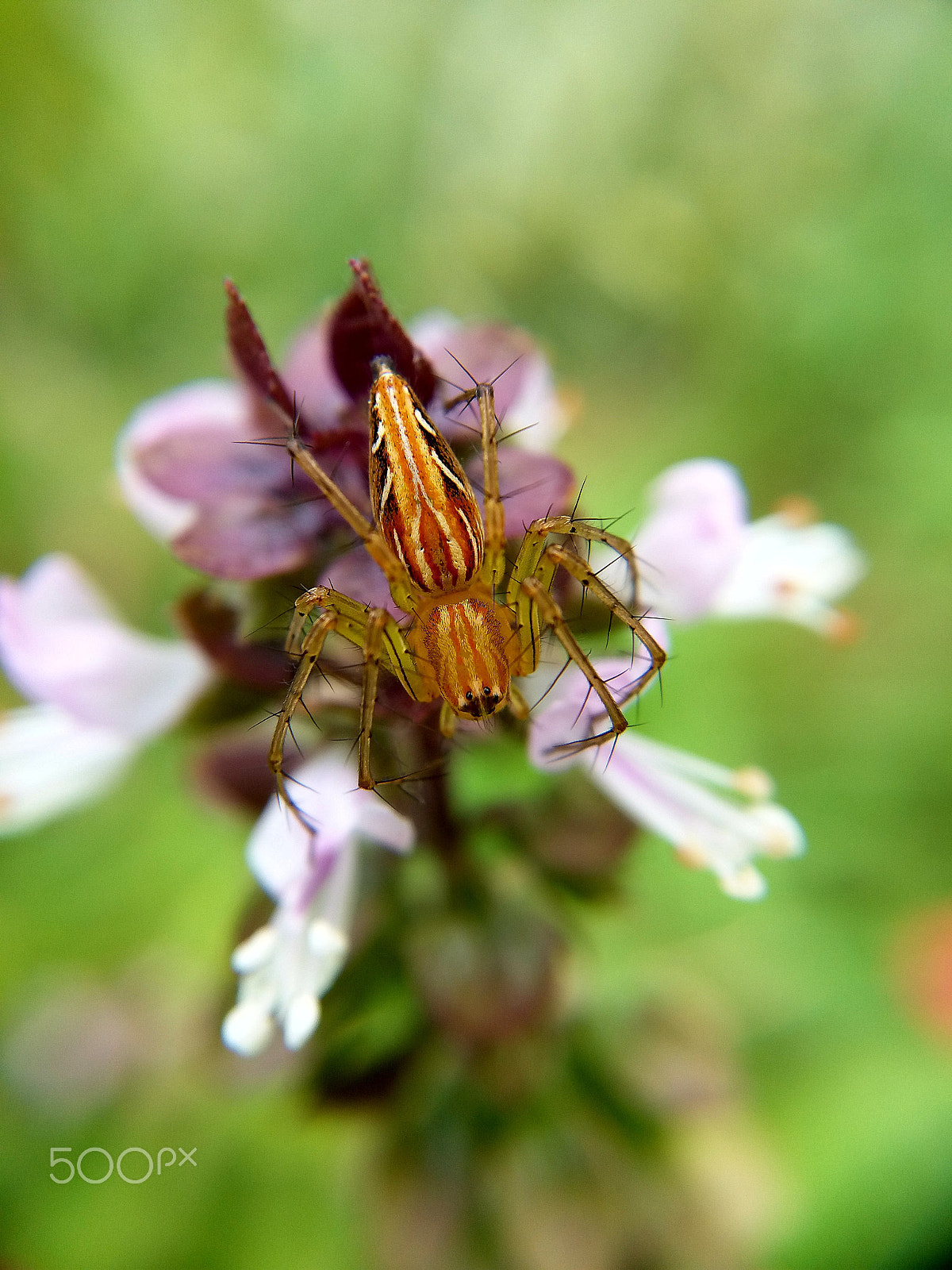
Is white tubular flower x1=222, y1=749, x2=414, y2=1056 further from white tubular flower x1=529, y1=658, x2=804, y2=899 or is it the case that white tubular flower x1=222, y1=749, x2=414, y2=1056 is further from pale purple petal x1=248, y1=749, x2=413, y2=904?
white tubular flower x1=529, y1=658, x2=804, y2=899

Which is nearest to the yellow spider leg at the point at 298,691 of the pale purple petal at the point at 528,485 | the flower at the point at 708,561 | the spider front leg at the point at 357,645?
the spider front leg at the point at 357,645

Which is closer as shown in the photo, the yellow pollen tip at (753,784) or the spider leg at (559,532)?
A: the spider leg at (559,532)

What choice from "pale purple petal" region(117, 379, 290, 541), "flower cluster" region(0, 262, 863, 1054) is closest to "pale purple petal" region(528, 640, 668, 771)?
"flower cluster" region(0, 262, 863, 1054)

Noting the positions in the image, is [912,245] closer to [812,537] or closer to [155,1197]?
[812,537]

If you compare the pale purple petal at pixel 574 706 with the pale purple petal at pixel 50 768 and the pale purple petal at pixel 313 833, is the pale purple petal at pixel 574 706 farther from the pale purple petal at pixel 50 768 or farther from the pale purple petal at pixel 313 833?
the pale purple petal at pixel 50 768

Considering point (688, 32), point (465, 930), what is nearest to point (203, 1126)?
point (465, 930)

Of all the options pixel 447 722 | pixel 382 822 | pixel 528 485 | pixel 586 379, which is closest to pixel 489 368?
pixel 528 485
